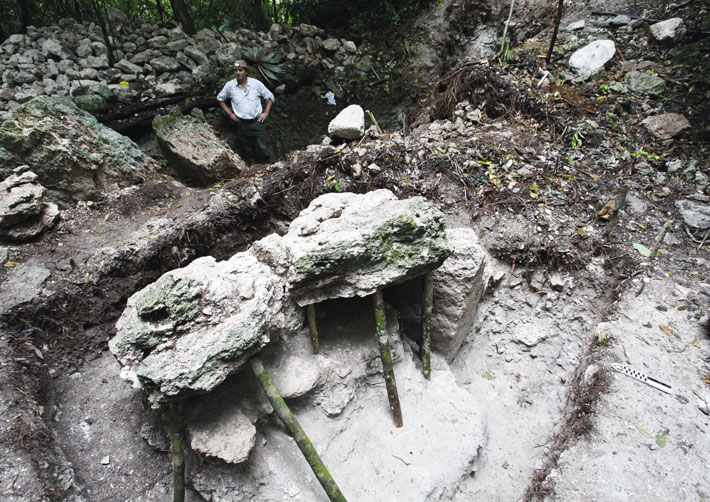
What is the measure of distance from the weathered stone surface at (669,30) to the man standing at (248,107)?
5.69m

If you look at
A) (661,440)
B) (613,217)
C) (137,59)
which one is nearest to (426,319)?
(661,440)

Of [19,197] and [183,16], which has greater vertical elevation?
[183,16]

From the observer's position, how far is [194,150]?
4.45 metres

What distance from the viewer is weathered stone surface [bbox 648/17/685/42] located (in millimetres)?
4961

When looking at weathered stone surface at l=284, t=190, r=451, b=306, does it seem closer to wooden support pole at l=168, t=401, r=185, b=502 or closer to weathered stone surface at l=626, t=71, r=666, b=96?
wooden support pole at l=168, t=401, r=185, b=502

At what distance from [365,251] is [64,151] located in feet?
11.5

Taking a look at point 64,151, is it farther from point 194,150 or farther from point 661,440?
point 661,440

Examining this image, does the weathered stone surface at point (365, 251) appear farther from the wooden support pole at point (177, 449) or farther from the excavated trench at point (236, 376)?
the wooden support pole at point (177, 449)

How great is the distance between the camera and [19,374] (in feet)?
8.62

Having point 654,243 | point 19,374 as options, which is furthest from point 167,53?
point 654,243

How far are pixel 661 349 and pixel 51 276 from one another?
17.6 feet

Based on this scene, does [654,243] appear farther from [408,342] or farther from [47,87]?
[47,87]

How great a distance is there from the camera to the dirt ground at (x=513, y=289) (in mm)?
2521

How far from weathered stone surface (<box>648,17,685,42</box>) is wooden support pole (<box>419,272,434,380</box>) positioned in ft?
17.8
